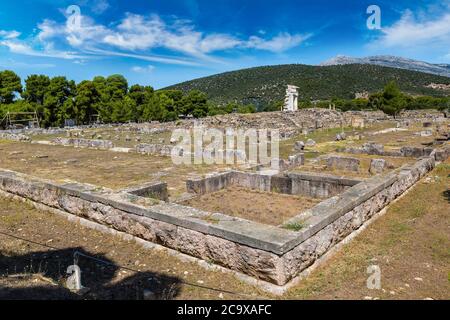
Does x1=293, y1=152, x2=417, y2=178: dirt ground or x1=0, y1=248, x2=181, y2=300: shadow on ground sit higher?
x1=293, y1=152, x2=417, y2=178: dirt ground

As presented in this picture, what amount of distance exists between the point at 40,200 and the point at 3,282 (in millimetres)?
4886

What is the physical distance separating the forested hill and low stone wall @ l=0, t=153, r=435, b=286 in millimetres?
90490

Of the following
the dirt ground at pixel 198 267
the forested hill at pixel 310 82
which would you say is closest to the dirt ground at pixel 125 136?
the dirt ground at pixel 198 267

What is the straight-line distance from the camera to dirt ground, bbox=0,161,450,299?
465 centimetres

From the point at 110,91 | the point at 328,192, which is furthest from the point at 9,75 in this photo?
the point at 328,192

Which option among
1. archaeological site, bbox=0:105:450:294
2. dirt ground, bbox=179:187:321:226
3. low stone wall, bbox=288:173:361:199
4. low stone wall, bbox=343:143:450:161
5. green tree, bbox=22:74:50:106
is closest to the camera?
archaeological site, bbox=0:105:450:294

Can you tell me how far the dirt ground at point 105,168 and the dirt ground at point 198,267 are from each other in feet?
12.2

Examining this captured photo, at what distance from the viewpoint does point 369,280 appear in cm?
489

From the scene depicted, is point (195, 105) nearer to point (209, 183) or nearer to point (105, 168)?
point (105, 168)

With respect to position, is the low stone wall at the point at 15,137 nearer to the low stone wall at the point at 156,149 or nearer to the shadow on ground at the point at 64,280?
the low stone wall at the point at 156,149

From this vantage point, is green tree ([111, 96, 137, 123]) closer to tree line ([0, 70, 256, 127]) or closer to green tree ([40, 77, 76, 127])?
tree line ([0, 70, 256, 127])

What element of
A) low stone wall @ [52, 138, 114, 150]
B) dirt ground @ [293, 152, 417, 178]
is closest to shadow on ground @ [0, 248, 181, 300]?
dirt ground @ [293, 152, 417, 178]

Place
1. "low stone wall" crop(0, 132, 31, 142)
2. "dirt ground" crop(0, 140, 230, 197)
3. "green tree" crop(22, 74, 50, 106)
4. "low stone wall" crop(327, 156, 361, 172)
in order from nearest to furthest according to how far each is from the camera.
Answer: "dirt ground" crop(0, 140, 230, 197)
"low stone wall" crop(327, 156, 361, 172)
"low stone wall" crop(0, 132, 31, 142)
"green tree" crop(22, 74, 50, 106)
